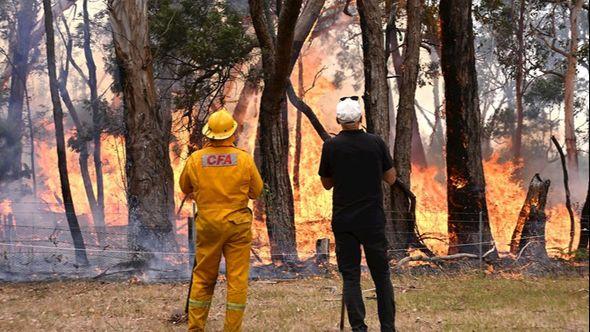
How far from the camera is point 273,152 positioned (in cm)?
1381

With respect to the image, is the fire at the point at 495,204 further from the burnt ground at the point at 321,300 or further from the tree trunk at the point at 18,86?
the tree trunk at the point at 18,86

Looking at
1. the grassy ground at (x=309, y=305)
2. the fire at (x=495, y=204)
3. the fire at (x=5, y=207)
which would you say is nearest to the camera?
the grassy ground at (x=309, y=305)

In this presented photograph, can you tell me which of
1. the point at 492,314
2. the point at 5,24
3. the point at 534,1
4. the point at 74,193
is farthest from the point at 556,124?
the point at 492,314

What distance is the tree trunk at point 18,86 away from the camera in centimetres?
2923

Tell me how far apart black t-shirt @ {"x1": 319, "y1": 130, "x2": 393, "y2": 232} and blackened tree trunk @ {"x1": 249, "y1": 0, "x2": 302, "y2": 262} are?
275 inches

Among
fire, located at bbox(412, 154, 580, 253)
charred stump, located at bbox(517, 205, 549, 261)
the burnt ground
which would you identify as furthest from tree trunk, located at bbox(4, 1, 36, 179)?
charred stump, located at bbox(517, 205, 549, 261)

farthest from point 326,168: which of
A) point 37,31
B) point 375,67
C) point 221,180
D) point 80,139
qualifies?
point 37,31

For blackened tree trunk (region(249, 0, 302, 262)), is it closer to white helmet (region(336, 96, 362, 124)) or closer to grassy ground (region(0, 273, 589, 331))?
grassy ground (region(0, 273, 589, 331))

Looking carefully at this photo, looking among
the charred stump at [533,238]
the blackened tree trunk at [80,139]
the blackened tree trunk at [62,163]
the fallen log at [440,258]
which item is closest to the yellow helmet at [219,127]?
the fallen log at [440,258]

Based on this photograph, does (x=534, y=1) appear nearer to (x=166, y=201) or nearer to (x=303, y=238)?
(x=303, y=238)

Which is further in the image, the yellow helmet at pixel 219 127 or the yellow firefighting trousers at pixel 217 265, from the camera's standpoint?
the yellow helmet at pixel 219 127

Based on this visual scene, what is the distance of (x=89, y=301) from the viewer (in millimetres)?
8984

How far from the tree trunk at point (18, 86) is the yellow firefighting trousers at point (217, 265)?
2511cm

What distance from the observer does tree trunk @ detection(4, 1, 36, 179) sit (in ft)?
95.9
